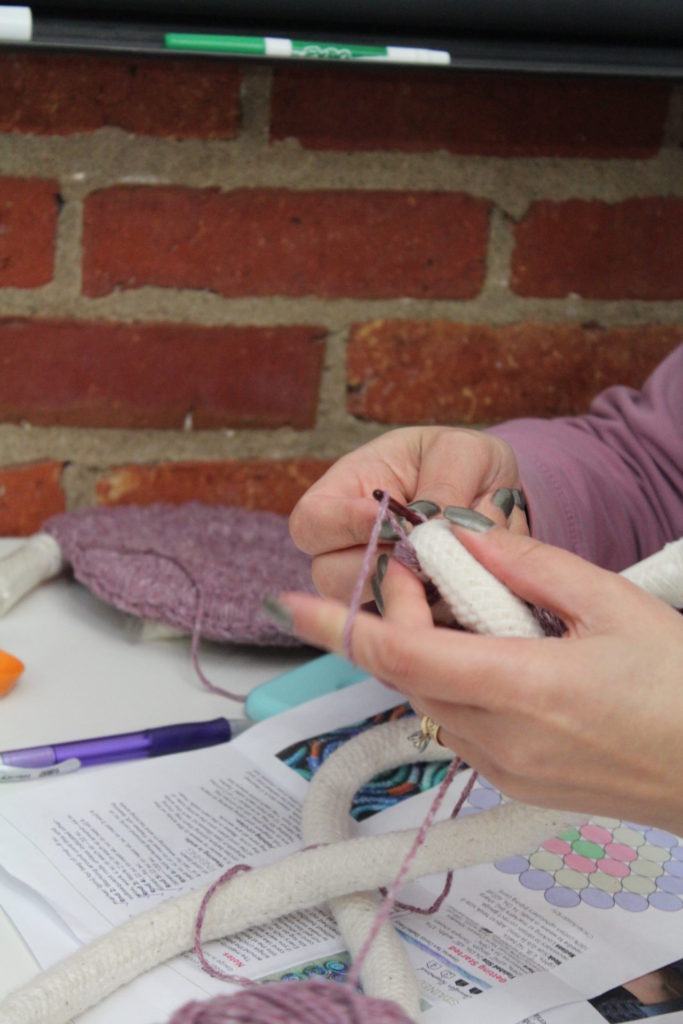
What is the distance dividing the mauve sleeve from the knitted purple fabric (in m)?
0.18

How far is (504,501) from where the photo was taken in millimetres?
593

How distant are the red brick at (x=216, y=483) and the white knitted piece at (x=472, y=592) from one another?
528 mm

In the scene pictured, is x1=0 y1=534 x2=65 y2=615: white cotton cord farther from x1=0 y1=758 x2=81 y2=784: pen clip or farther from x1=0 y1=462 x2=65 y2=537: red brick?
x1=0 y1=758 x2=81 y2=784: pen clip

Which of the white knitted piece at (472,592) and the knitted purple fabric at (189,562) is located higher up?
the white knitted piece at (472,592)

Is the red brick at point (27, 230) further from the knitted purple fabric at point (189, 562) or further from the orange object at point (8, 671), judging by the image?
the orange object at point (8, 671)

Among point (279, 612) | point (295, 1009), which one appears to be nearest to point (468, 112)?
point (279, 612)

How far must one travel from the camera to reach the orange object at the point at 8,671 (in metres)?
0.69

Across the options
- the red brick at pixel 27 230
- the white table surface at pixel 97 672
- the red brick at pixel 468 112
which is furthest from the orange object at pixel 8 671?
the red brick at pixel 468 112

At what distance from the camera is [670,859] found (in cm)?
58

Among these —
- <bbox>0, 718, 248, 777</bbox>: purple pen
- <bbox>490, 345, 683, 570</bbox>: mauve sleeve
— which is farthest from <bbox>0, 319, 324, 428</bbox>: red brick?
<bbox>0, 718, 248, 777</bbox>: purple pen

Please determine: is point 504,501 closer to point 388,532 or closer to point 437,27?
point 388,532

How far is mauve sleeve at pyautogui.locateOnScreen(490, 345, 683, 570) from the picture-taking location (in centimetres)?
71

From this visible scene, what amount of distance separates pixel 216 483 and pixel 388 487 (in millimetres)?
399

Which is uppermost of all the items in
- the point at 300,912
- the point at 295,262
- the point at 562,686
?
the point at 295,262
